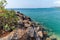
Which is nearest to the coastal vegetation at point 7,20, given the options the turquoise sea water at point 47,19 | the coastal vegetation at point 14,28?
the coastal vegetation at point 14,28

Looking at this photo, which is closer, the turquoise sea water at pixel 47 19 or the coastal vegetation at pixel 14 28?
the coastal vegetation at pixel 14 28

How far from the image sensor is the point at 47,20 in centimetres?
717

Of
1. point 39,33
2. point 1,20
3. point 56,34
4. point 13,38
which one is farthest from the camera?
point 56,34

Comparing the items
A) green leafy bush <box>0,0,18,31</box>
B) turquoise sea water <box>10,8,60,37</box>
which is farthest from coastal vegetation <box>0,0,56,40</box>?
turquoise sea water <box>10,8,60,37</box>

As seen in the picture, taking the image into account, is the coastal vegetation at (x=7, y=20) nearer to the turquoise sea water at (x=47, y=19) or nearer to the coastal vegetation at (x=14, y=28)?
the coastal vegetation at (x=14, y=28)

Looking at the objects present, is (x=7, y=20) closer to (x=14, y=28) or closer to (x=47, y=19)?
(x=14, y=28)

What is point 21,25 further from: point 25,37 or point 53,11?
point 53,11

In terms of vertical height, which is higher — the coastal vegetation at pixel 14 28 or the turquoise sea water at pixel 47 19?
the coastal vegetation at pixel 14 28

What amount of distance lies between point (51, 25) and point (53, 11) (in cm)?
180

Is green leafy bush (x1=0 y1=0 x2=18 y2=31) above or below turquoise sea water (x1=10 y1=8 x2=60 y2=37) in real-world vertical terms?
above

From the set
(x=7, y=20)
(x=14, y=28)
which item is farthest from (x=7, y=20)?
(x=14, y=28)

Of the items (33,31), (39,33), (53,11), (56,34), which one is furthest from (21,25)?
(53,11)

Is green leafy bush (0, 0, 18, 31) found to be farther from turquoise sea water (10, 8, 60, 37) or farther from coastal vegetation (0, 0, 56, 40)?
turquoise sea water (10, 8, 60, 37)

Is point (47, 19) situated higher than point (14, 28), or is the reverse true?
point (14, 28)
